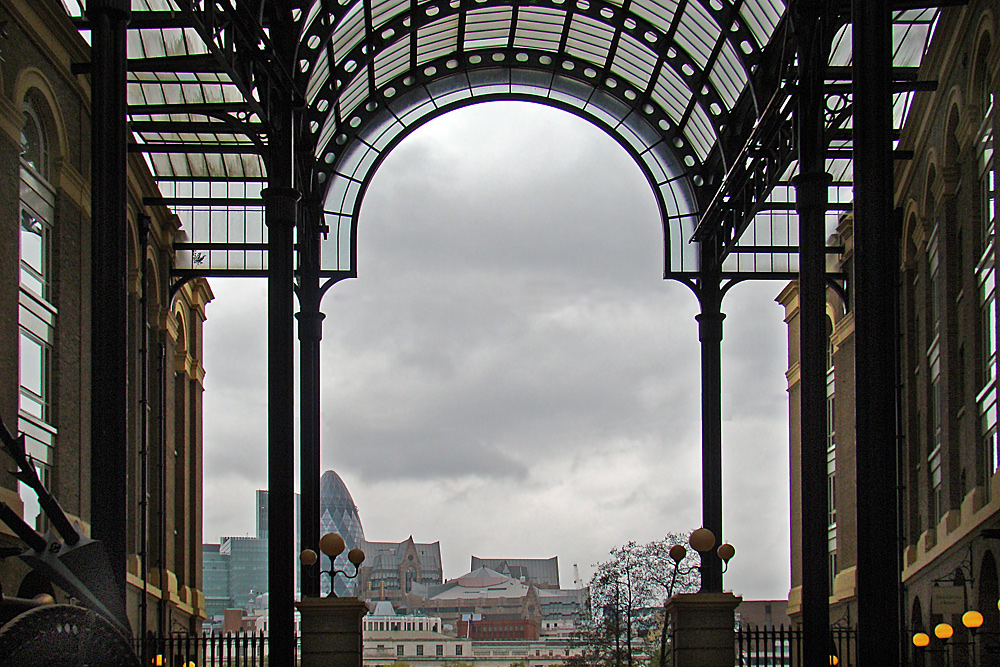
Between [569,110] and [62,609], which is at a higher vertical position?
[569,110]

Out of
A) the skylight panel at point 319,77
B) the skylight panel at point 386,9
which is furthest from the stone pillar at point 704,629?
→ the skylight panel at point 386,9

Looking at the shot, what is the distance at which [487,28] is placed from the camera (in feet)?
120

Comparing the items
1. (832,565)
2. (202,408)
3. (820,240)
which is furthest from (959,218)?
(202,408)

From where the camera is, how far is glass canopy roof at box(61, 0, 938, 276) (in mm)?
32750

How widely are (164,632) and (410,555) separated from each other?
126 metres

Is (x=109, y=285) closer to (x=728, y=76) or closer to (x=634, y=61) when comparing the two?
(x=728, y=76)

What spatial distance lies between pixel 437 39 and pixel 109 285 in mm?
23067

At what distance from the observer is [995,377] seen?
83.9ft

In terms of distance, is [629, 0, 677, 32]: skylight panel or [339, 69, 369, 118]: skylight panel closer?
[629, 0, 677, 32]: skylight panel

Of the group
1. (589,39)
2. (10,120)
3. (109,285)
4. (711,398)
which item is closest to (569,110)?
(589,39)

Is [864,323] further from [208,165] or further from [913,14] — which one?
[208,165]

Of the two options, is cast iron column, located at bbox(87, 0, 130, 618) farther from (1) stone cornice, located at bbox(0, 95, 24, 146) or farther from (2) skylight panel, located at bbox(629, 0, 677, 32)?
(2) skylight panel, located at bbox(629, 0, 677, 32)

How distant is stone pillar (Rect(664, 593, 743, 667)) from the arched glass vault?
2541mm

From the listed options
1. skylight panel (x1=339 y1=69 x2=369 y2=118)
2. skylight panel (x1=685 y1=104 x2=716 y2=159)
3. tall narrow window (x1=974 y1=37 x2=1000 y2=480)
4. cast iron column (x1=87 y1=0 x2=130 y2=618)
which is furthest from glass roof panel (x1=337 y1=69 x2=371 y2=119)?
cast iron column (x1=87 y1=0 x2=130 y2=618)
